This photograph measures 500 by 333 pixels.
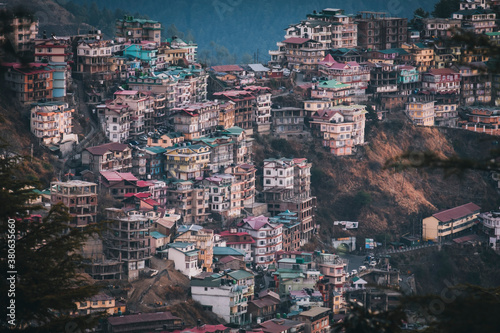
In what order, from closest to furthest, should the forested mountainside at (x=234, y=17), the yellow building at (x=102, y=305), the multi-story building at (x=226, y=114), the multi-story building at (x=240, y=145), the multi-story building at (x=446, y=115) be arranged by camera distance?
the yellow building at (x=102, y=305), the multi-story building at (x=240, y=145), the multi-story building at (x=226, y=114), the multi-story building at (x=446, y=115), the forested mountainside at (x=234, y=17)

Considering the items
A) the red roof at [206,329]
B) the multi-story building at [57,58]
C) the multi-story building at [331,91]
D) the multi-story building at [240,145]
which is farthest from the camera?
the multi-story building at [331,91]

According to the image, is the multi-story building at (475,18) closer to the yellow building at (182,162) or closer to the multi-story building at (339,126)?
the multi-story building at (339,126)

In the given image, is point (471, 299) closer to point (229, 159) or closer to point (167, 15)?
point (229, 159)

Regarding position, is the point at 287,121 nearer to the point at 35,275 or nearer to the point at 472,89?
the point at 472,89

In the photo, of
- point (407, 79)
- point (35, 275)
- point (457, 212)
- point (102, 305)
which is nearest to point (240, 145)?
point (457, 212)

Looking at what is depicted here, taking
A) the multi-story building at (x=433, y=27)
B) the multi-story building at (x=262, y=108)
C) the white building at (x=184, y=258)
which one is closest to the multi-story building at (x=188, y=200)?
the white building at (x=184, y=258)

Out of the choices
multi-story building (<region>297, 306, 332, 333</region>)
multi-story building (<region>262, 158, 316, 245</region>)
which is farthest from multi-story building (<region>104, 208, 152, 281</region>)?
multi-story building (<region>262, 158, 316, 245</region>)
